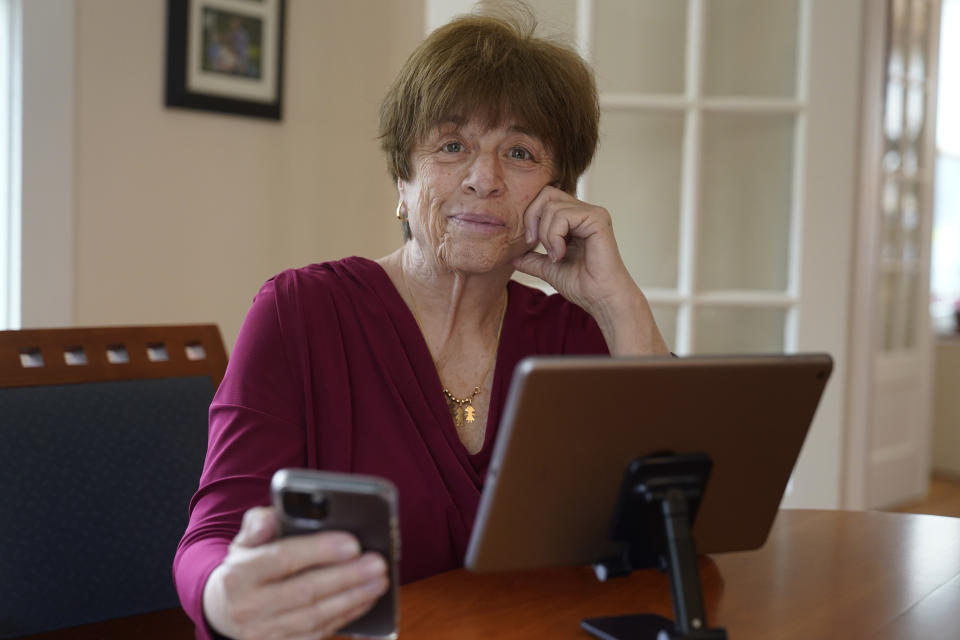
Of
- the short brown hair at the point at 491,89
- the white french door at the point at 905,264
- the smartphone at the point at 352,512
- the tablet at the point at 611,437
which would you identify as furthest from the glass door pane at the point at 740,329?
the smartphone at the point at 352,512

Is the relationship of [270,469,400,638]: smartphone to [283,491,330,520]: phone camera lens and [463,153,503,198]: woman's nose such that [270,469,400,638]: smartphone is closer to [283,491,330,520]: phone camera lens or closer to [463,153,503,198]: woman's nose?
[283,491,330,520]: phone camera lens

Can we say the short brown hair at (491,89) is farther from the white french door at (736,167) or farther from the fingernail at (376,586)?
the white french door at (736,167)

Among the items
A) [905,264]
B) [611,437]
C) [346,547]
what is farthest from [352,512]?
[905,264]

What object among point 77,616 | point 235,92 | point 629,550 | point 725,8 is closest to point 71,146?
point 235,92

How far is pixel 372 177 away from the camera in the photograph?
3.10 m

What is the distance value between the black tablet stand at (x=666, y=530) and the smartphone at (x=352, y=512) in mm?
230

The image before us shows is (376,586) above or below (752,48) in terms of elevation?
below

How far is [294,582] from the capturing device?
2.33ft

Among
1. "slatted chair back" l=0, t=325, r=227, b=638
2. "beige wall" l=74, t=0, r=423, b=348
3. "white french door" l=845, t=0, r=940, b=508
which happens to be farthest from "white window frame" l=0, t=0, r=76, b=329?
"white french door" l=845, t=0, r=940, b=508

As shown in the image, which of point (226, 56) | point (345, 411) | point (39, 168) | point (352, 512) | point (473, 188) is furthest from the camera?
point (226, 56)

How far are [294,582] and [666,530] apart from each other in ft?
1.04

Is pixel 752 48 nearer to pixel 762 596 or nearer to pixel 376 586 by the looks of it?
pixel 762 596

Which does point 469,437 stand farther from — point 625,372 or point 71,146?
point 71,146

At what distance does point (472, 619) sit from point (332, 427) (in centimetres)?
40
